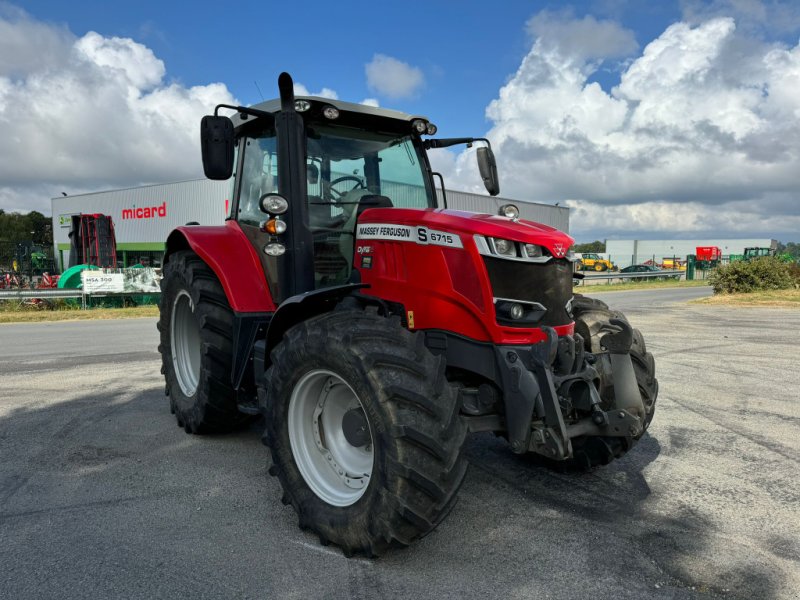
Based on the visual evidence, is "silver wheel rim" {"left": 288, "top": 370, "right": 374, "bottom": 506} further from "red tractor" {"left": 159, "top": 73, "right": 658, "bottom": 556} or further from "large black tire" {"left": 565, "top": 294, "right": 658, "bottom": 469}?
"large black tire" {"left": 565, "top": 294, "right": 658, "bottom": 469}

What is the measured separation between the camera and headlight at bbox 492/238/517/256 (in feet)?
10.0

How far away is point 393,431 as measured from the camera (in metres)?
2.62

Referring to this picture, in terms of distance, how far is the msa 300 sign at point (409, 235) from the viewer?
309 cm

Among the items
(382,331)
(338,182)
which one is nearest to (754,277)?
(338,182)

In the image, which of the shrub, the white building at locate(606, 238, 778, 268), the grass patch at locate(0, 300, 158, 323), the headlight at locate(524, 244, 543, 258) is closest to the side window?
the headlight at locate(524, 244, 543, 258)

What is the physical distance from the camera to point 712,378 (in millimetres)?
7250

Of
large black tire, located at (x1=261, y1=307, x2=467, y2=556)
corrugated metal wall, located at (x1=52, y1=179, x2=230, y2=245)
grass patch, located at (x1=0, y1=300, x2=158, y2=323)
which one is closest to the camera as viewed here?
large black tire, located at (x1=261, y1=307, x2=467, y2=556)

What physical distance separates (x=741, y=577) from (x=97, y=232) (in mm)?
22593

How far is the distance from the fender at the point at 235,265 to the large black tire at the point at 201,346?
17 centimetres

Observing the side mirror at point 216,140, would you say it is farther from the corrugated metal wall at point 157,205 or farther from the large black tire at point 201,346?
the corrugated metal wall at point 157,205

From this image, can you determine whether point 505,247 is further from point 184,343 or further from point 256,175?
point 184,343

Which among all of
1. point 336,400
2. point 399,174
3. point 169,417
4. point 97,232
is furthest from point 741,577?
point 97,232

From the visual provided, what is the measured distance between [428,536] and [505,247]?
5.04 feet

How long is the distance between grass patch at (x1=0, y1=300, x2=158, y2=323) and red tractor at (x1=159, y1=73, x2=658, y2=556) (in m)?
12.8
